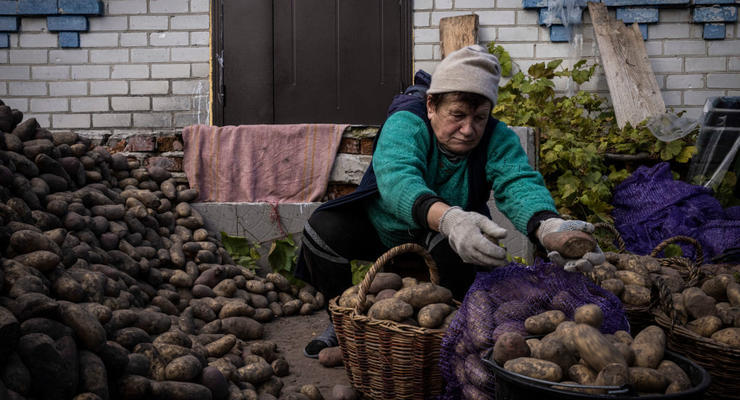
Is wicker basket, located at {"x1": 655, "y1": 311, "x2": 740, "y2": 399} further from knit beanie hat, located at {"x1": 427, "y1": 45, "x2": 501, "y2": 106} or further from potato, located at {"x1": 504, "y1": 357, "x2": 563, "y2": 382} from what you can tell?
knit beanie hat, located at {"x1": 427, "y1": 45, "x2": 501, "y2": 106}

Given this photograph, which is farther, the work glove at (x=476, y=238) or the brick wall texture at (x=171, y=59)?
the brick wall texture at (x=171, y=59)

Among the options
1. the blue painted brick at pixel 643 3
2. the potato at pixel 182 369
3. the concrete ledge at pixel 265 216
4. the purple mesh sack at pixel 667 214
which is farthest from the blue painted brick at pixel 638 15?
the potato at pixel 182 369

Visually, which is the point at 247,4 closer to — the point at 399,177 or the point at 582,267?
the point at 399,177

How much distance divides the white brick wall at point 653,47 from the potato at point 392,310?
11.5ft

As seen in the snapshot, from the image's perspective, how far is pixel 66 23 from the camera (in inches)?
207

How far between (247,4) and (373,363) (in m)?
4.10

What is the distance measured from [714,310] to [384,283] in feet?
3.90

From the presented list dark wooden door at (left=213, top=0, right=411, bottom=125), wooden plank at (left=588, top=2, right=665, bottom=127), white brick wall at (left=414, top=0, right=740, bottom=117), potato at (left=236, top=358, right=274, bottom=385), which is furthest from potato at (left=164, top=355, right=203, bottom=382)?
wooden plank at (left=588, top=2, right=665, bottom=127)

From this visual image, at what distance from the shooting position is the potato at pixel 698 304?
2.02 m

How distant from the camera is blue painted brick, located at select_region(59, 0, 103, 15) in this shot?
5.20m

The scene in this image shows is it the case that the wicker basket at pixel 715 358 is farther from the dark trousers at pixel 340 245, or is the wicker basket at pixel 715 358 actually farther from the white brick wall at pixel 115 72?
the white brick wall at pixel 115 72

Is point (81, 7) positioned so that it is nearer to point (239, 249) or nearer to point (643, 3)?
point (239, 249)

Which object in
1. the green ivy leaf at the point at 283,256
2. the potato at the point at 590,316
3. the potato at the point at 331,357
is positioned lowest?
the potato at the point at 331,357

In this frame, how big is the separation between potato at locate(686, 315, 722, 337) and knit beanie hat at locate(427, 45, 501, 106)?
42.5 inches
